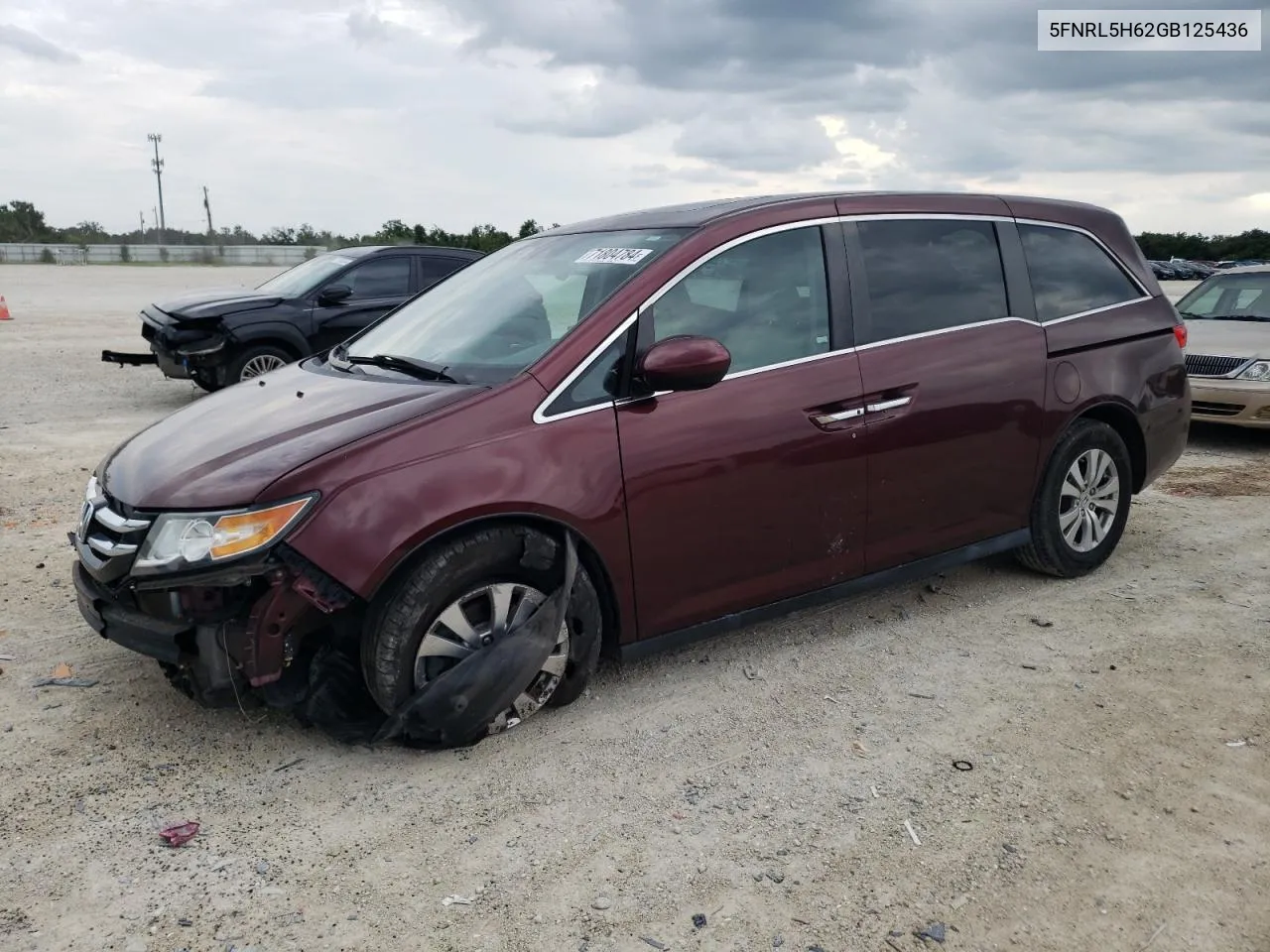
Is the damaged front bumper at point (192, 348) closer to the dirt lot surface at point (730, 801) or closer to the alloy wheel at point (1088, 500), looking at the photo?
the dirt lot surface at point (730, 801)

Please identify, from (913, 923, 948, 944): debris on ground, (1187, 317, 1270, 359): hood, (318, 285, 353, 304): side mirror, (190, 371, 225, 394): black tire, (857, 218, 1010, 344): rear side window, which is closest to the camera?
(913, 923, 948, 944): debris on ground

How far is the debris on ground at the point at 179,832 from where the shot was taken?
3011mm

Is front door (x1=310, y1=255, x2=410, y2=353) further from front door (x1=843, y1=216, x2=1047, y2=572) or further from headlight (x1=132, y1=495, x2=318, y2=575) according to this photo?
headlight (x1=132, y1=495, x2=318, y2=575)

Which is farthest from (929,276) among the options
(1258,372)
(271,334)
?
(271,334)

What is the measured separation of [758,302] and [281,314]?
7.39m

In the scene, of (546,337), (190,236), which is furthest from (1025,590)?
(190,236)

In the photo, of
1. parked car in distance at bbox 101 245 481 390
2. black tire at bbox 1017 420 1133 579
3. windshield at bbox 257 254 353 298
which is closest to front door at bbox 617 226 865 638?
black tire at bbox 1017 420 1133 579

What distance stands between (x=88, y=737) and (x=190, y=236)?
86.2m

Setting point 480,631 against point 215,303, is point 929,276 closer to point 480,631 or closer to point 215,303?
point 480,631

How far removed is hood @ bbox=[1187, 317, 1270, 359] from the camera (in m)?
8.41

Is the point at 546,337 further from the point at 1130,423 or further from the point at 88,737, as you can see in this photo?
the point at 1130,423

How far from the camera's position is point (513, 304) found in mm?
4188

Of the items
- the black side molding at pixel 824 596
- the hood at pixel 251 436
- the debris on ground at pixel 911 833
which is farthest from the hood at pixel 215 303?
the debris on ground at pixel 911 833

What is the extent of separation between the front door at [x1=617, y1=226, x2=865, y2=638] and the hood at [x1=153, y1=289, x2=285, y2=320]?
24.4 feet
